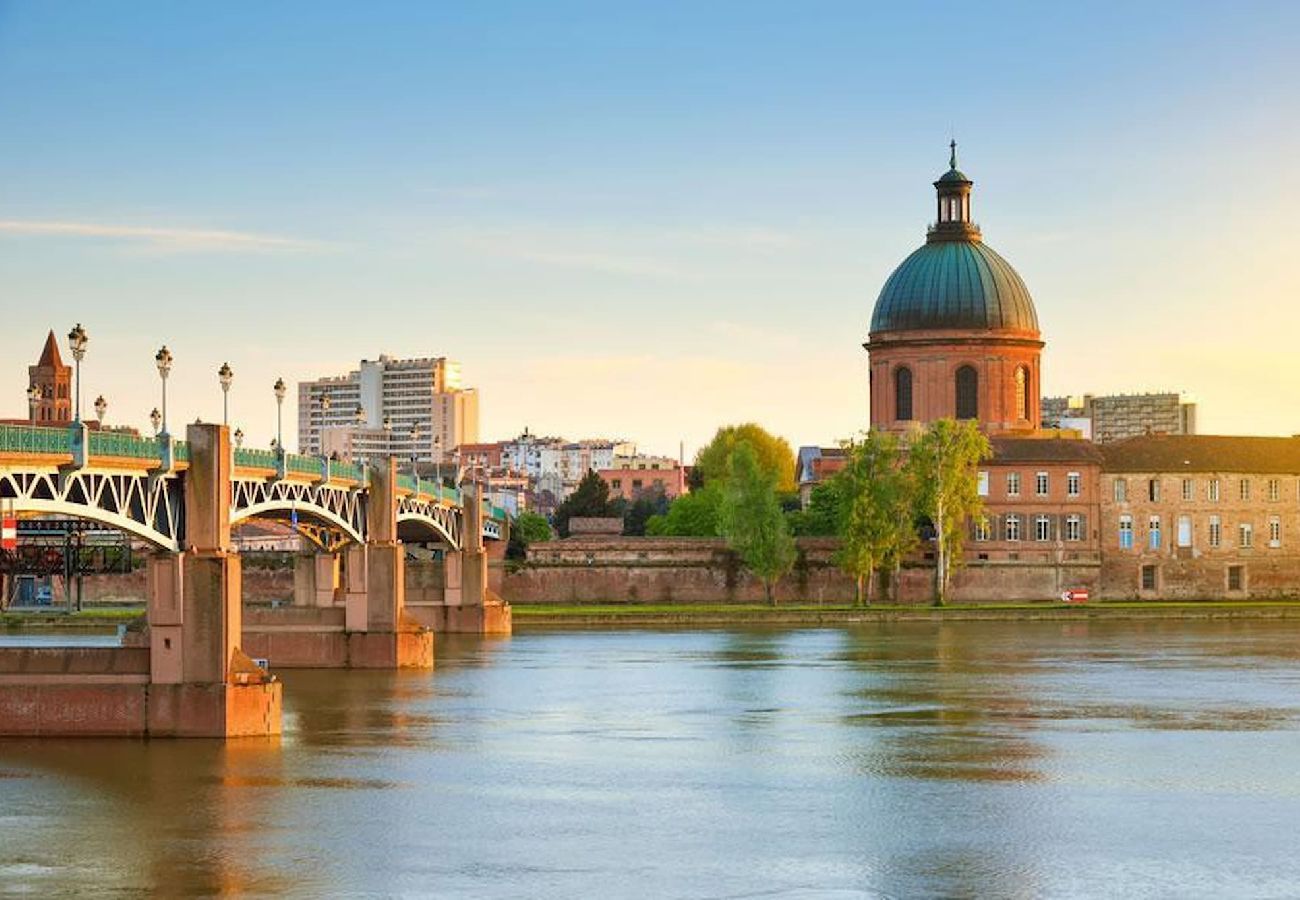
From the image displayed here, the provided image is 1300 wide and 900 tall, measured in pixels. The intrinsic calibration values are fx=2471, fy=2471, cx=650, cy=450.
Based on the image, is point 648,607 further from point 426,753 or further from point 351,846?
point 351,846

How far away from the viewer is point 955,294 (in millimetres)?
135375

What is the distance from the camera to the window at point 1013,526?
128m

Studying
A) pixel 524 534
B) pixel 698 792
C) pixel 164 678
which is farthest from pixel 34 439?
pixel 524 534

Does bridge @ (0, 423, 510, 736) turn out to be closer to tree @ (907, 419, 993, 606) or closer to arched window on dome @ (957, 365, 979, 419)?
tree @ (907, 419, 993, 606)

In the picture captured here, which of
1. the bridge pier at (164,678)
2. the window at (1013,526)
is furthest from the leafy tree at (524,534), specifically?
the bridge pier at (164,678)

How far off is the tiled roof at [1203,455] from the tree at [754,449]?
39095mm

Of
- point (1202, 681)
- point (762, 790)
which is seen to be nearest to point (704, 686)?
point (1202, 681)

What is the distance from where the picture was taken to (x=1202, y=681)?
75500mm

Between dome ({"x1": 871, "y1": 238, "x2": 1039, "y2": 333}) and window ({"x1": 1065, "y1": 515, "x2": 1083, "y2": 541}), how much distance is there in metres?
12.2

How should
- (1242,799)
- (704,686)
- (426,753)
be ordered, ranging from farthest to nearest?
(704,686) < (426,753) < (1242,799)

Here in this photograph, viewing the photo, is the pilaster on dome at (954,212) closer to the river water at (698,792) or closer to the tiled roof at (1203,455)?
the tiled roof at (1203,455)

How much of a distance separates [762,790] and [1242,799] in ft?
29.7

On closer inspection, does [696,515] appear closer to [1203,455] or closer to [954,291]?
[954,291]

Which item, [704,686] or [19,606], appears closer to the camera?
[704,686]
